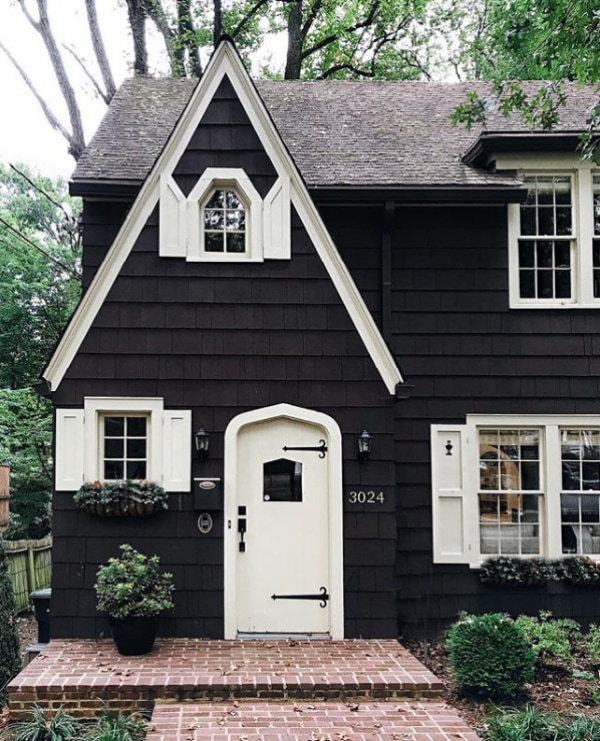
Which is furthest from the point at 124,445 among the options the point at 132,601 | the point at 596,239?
the point at 596,239

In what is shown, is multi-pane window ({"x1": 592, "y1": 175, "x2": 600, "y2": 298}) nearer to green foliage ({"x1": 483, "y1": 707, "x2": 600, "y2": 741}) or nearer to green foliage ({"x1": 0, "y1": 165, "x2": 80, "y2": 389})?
green foliage ({"x1": 483, "y1": 707, "x2": 600, "y2": 741})

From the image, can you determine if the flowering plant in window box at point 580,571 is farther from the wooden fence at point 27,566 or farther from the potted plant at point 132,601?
the wooden fence at point 27,566

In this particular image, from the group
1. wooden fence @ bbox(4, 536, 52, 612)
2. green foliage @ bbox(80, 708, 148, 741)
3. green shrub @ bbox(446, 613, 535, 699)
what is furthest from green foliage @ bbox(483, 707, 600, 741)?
wooden fence @ bbox(4, 536, 52, 612)

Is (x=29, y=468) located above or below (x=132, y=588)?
above

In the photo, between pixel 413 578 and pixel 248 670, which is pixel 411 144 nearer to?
pixel 413 578

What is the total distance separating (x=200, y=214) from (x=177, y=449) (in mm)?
2445

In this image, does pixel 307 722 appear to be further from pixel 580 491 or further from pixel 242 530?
pixel 580 491

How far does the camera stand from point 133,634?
6840mm

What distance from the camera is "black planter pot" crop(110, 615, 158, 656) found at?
684cm

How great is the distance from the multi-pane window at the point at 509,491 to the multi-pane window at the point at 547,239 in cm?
167

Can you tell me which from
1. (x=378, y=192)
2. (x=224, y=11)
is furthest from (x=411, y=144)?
(x=224, y=11)

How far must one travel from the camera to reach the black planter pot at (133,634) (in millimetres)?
6840

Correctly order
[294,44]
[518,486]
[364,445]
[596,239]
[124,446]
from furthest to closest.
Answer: [294,44]
[596,239]
[518,486]
[124,446]
[364,445]

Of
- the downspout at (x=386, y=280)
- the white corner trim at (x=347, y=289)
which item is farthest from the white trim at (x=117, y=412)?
the downspout at (x=386, y=280)
